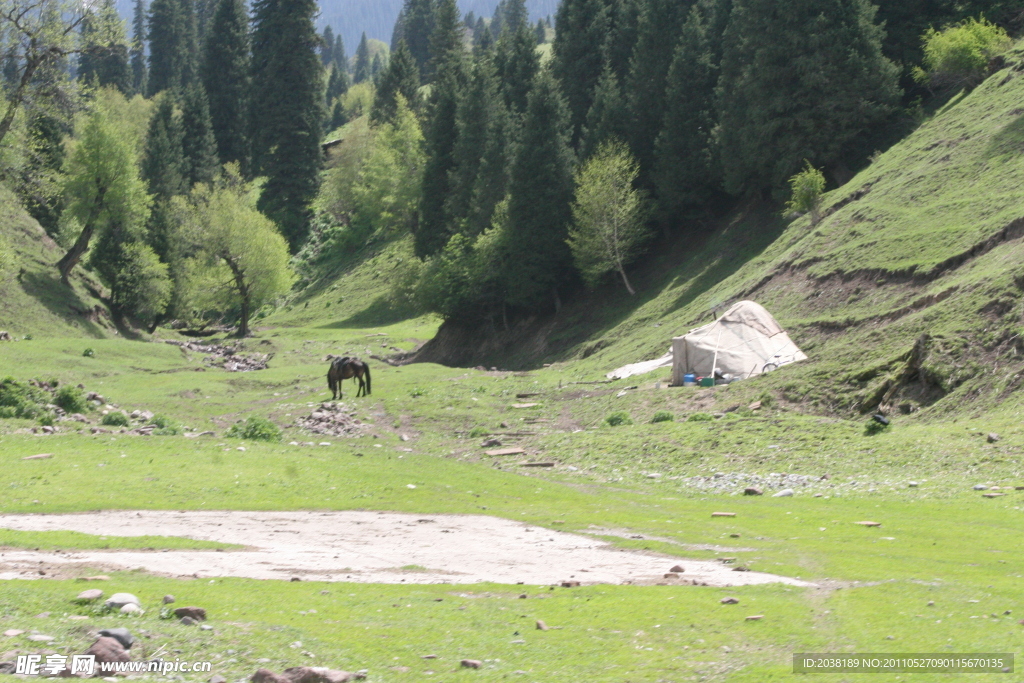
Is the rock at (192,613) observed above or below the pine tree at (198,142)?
below

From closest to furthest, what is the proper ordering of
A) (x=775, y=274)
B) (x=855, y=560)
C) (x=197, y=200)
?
(x=855, y=560), (x=775, y=274), (x=197, y=200)

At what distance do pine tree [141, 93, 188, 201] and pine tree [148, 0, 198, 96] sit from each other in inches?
2173

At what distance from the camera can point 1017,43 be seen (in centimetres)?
5294

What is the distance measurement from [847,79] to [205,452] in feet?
156

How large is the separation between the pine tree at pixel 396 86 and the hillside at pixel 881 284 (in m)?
57.8

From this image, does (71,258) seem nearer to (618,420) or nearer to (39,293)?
(39,293)

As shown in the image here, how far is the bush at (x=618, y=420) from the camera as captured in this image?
30531 millimetres

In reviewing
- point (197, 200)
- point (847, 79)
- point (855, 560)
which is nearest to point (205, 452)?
point (855, 560)

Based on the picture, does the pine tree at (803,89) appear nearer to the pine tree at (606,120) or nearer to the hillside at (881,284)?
the hillside at (881,284)

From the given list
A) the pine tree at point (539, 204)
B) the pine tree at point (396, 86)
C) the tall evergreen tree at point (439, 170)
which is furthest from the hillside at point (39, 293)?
the pine tree at point (396, 86)

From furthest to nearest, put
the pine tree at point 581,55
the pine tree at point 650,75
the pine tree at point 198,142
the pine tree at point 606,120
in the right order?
the pine tree at point 198,142
the pine tree at point 581,55
the pine tree at point 650,75
the pine tree at point 606,120

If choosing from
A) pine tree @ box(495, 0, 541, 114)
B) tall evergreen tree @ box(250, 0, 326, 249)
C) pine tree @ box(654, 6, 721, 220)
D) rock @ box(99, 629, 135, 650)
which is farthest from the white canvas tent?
tall evergreen tree @ box(250, 0, 326, 249)

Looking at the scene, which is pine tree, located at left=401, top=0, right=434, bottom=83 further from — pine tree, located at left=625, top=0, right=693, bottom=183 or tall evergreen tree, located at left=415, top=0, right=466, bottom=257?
pine tree, located at left=625, top=0, right=693, bottom=183

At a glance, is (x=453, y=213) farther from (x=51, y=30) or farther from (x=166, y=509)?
(x=166, y=509)
